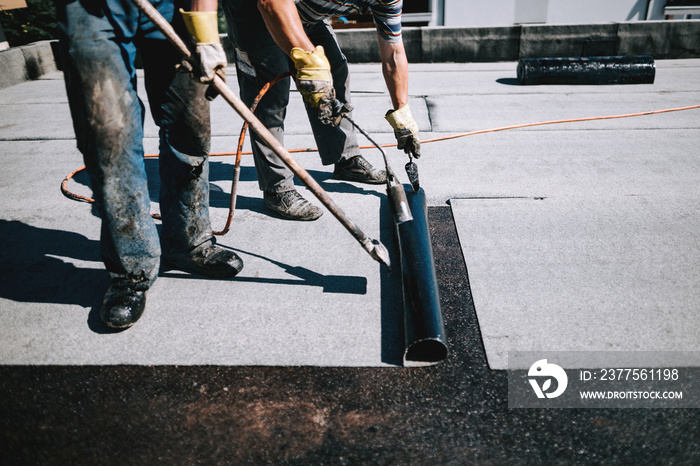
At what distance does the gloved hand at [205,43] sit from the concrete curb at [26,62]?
6.63 meters

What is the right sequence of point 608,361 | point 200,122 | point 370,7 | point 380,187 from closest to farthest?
point 608,361 < point 200,122 < point 370,7 < point 380,187

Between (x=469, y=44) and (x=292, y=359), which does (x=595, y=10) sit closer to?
(x=469, y=44)

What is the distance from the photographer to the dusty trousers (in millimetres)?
1967

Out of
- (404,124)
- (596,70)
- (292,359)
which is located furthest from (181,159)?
(596,70)

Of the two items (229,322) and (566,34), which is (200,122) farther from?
(566,34)

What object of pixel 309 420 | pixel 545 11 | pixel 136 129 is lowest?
pixel 309 420

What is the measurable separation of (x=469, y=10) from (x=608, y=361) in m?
10.8

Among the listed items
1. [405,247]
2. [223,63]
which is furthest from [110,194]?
[405,247]

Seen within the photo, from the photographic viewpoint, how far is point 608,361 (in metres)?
1.98

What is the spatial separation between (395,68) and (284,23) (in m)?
0.84

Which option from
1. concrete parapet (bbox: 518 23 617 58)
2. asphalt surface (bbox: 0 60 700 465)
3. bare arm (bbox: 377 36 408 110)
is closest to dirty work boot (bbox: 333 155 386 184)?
asphalt surface (bbox: 0 60 700 465)

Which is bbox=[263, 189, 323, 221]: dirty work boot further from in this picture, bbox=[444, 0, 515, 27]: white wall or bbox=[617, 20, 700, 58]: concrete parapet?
bbox=[444, 0, 515, 27]: white wall

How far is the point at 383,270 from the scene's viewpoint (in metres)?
2.66

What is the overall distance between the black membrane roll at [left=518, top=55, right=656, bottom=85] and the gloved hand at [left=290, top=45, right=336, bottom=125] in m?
4.85
